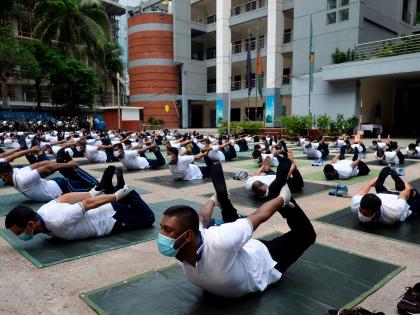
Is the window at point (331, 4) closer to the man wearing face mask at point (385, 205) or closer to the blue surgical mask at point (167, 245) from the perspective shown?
the man wearing face mask at point (385, 205)

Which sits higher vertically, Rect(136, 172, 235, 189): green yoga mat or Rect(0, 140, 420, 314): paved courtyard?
Rect(0, 140, 420, 314): paved courtyard

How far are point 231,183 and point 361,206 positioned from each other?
382 cm

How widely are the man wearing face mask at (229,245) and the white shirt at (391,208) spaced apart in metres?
1.84

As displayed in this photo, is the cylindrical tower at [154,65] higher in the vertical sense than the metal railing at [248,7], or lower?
lower

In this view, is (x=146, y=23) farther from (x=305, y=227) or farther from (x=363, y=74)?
(x=305, y=227)

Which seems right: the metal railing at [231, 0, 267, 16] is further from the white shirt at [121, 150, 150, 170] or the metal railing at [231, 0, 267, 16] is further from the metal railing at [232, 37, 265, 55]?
the white shirt at [121, 150, 150, 170]

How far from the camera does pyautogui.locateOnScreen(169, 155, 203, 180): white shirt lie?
778 centimetres

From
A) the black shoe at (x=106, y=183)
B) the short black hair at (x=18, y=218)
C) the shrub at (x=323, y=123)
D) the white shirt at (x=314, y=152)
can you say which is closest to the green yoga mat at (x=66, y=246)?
the short black hair at (x=18, y=218)

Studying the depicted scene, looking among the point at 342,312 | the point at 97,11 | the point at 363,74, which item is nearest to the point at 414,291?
the point at 342,312

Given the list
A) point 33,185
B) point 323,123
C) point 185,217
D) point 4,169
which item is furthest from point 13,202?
point 323,123

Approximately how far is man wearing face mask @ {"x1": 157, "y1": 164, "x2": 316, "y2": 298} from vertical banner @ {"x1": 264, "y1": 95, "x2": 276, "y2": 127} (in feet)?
81.8

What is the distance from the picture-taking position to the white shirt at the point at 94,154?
10.8 meters

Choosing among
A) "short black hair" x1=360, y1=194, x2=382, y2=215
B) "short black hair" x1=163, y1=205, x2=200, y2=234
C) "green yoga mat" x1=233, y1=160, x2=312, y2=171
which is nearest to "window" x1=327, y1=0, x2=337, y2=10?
"green yoga mat" x1=233, y1=160, x2=312, y2=171

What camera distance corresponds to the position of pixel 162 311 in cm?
262
